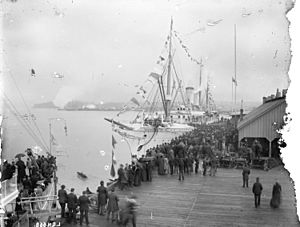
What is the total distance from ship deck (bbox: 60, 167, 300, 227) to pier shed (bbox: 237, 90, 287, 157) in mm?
1202

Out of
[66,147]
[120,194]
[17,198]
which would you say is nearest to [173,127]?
[120,194]

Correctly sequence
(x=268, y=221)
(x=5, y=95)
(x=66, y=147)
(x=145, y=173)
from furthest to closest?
(x=66, y=147) → (x=5, y=95) → (x=145, y=173) → (x=268, y=221)

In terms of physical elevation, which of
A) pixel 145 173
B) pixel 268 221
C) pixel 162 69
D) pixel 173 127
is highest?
pixel 162 69

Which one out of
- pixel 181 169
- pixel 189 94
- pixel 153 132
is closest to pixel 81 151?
pixel 153 132

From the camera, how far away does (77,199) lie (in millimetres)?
6402

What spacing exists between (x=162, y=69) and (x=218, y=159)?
123 inches

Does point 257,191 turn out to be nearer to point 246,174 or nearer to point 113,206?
point 246,174

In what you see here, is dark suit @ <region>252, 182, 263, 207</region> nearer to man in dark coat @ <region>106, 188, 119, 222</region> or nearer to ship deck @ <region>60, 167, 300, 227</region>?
ship deck @ <region>60, 167, 300, 227</region>

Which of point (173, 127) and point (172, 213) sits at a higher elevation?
point (173, 127)

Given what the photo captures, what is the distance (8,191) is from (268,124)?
6772mm

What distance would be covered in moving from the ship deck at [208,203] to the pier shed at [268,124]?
120cm

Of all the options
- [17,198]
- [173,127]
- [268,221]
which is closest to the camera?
[268,221]

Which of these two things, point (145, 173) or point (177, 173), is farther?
point (177, 173)

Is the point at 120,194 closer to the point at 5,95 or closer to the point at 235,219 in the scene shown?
the point at 235,219
